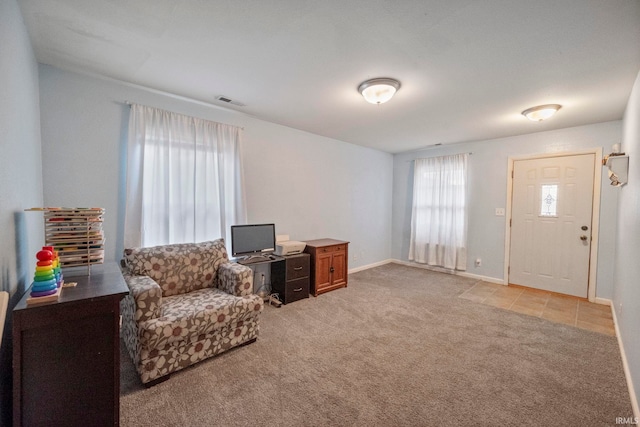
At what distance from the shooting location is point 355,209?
5.09 m

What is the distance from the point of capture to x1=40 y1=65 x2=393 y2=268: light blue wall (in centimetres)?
231

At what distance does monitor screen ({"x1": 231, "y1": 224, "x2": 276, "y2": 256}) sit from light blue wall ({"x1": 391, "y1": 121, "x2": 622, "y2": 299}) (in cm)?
338

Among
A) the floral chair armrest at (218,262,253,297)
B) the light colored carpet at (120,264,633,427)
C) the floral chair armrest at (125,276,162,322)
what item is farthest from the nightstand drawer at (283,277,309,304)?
the floral chair armrest at (125,276,162,322)

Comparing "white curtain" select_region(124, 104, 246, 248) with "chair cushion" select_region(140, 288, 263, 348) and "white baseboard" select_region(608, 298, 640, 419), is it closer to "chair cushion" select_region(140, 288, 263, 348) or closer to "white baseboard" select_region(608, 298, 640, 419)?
"chair cushion" select_region(140, 288, 263, 348)

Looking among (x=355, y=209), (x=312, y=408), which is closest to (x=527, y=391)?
(x=312, y=408)

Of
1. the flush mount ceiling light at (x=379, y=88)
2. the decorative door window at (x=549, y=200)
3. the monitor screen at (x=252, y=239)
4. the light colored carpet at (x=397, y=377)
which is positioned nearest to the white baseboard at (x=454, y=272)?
the decorative door window at (x=549, y=200)

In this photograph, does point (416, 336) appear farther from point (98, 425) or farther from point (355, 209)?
point (355, 209)

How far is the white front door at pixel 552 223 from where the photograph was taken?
12.1 feet

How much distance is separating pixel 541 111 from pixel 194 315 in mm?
4112

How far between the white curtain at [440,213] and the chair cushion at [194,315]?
3934 mm

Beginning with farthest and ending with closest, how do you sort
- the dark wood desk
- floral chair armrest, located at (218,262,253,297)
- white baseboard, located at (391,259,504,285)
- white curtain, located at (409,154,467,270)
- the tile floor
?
white curtain, located at (409,154,467,270) → white baseboard, located at (391,259,504,285) → the tile floor → floral chair armrest, located at (218,262,253,297) → the dark wood desk

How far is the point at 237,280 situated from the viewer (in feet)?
8.11

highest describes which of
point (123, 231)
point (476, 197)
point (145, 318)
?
point (476, 197)

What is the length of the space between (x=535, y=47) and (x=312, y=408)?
9.64ft
